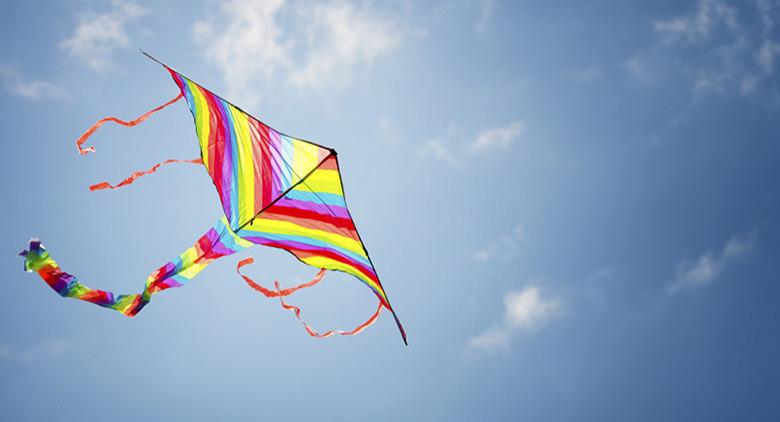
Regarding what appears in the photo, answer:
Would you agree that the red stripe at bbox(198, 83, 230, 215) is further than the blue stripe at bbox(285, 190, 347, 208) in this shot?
Yes

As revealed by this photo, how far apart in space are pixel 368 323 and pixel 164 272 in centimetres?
238

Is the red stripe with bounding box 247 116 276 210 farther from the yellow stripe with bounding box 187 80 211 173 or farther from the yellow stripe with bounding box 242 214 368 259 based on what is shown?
the yellow stripe with bounding box 187 80 211 173

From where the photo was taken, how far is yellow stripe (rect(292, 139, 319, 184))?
197 inches

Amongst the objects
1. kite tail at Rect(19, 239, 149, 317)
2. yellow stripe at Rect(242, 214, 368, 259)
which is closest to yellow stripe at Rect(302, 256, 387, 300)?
yellow stripe at Rect(242, 214, 368, 259)

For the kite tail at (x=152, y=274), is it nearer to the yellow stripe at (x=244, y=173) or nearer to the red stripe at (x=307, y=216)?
the yellow stripe at (x=244, y=173)

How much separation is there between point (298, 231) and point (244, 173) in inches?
37.5

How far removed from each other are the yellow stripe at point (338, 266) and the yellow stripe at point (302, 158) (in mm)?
1166

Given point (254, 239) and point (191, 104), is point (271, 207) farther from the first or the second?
point (191, 104)

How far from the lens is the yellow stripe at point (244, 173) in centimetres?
556

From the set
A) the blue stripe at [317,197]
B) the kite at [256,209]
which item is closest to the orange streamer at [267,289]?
the kite at [256,209]

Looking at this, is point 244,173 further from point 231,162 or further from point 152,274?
point 152,274

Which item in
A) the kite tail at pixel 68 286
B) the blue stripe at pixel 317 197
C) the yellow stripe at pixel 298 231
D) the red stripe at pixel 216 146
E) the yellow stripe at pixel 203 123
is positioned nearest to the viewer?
the kite tail at pixel 68 286

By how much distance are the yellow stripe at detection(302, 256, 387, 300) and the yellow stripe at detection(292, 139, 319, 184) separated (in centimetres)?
117

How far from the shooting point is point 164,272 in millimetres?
5359
